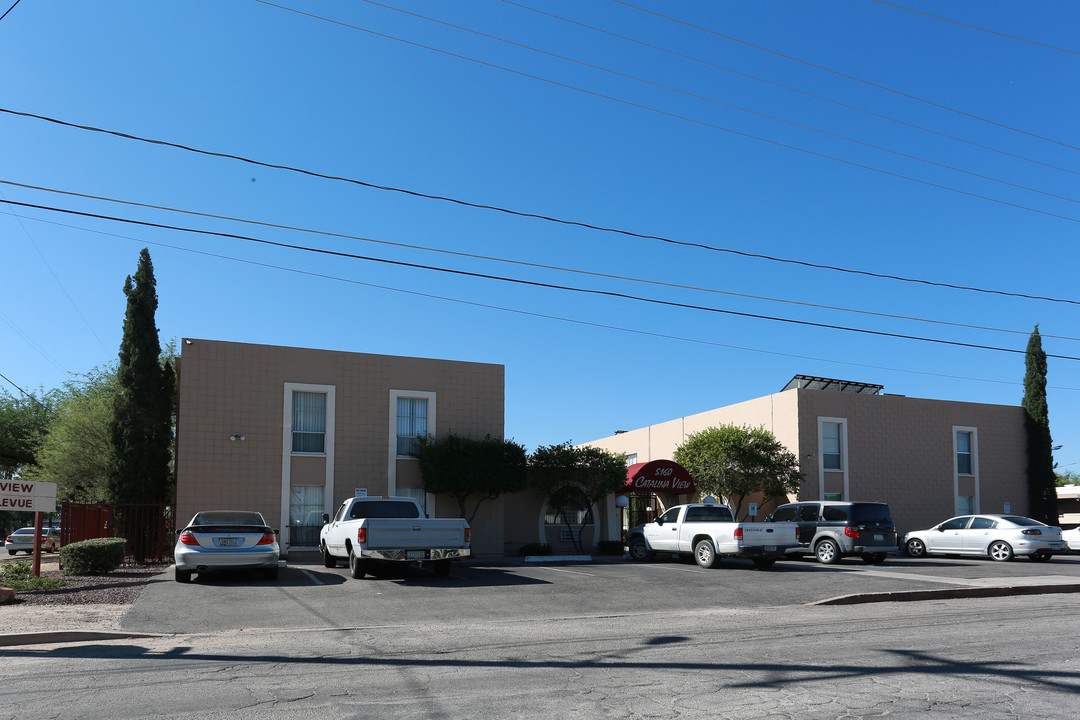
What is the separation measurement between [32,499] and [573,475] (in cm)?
1513

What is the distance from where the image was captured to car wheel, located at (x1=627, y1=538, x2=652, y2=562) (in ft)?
77.2

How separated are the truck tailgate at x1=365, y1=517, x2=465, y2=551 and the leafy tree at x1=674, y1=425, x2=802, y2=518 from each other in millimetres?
15166

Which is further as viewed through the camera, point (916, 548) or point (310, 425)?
point (916, 548)

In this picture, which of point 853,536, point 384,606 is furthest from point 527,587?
point 853,536

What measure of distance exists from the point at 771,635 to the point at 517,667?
372cm

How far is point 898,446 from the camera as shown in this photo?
33.0 meters

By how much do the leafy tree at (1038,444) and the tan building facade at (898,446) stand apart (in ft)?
0.96

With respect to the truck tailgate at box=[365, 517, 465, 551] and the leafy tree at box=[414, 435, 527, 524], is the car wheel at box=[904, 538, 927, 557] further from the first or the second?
the truck tailgate at box=[365, 517, 465, 551]

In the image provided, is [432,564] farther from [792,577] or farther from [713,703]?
[713,703]

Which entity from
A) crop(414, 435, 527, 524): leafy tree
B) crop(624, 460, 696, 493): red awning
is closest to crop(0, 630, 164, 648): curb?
crop(414, 435, 527, 524): leafy tree

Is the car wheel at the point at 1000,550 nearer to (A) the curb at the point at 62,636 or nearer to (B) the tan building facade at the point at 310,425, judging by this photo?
(B) the tan building facade at the point at 310,425

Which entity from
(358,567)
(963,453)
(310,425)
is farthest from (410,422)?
(963,453)

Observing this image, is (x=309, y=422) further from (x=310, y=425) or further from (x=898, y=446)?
(x=898, y=446)

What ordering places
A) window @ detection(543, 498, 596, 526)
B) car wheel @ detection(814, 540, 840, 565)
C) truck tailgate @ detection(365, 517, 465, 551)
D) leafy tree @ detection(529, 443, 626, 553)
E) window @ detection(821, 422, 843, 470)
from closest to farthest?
truck tailgate @ detection(365, 517, 465, 551), car wheel @ detection(814, 540, 840, 565), leafy tree @ detection(529, 443, 626, 553), window @ detection(543, 498, 596, 526), window @ detection(821, 422, 843, 470)
